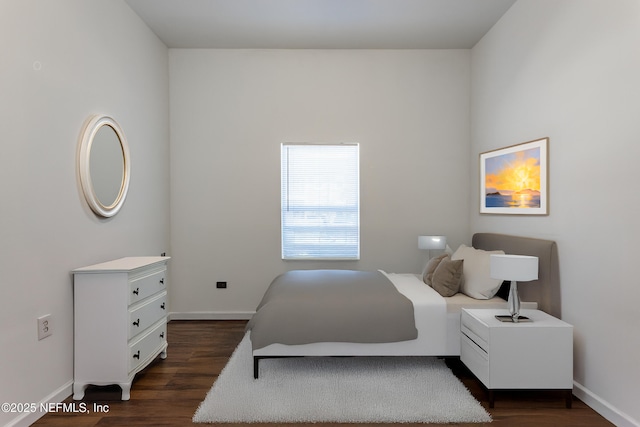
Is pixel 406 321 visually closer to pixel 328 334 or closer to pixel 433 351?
pixel 433 351

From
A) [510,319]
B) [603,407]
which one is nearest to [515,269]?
[510,319]

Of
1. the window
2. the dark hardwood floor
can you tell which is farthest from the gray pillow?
the window

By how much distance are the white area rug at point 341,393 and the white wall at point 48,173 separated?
3.66 ft

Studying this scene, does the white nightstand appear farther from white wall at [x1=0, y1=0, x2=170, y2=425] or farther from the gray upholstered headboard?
white wall at [x1=0, y1=0, x2=170, y2=425]

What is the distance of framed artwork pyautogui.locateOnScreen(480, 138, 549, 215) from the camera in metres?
3.31

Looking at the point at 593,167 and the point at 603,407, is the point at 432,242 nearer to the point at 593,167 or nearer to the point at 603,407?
the point at 593,167

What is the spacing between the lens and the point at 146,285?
10.2 feet

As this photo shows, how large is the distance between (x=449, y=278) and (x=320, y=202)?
2011mm

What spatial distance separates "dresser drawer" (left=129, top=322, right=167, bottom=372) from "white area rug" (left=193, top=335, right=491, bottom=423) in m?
0.60

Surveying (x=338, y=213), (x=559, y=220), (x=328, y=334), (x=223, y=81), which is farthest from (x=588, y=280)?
(x=223, y=81)

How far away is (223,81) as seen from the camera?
15.8 ft

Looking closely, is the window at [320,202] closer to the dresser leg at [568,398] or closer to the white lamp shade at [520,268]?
the white lamp shade at [520,268]

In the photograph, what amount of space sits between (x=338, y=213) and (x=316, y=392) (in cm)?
247

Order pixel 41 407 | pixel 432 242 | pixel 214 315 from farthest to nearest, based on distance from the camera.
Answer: pixel 214 315 → pixel 432 242 → pixel 41 407
